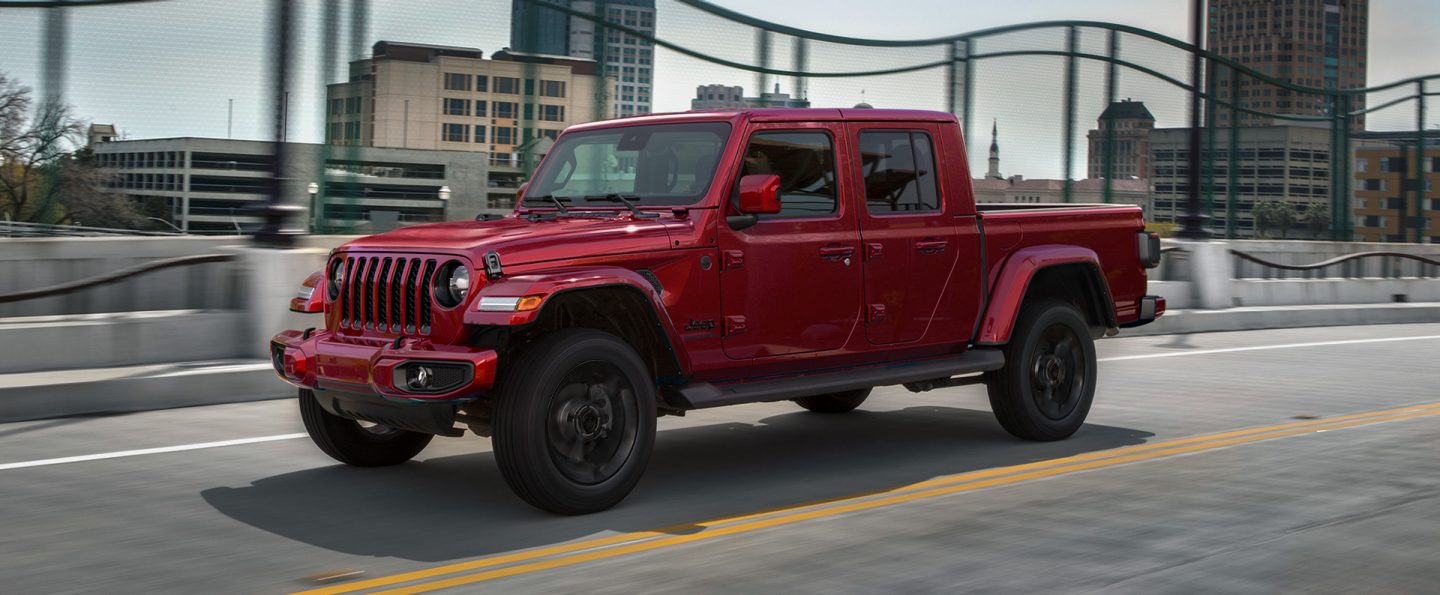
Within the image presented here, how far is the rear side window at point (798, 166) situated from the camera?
7.43 metres

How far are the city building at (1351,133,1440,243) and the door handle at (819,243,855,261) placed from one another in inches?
710

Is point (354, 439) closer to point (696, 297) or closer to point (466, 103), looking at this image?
point (696, 297)

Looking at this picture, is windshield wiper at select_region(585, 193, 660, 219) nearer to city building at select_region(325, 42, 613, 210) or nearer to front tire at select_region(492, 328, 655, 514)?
front tire at select_region(492, 328, 655, 514)

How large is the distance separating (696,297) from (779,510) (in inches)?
42.3

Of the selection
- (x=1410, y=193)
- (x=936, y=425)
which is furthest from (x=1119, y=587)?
(x=1410, y=193)

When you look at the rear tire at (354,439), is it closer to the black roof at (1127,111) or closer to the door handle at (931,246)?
the door handle at (931,246)

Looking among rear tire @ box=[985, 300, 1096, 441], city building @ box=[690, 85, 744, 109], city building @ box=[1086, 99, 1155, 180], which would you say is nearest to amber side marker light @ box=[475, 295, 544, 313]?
rear tire @ box=[985, 300, 1096, 441]

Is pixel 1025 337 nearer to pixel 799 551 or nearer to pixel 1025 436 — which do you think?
pixel 1025 436

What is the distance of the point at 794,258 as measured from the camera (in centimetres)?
731

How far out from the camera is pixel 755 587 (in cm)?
518

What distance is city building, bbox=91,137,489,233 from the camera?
1128 centimetres

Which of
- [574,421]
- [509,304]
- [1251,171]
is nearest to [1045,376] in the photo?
[574,421]

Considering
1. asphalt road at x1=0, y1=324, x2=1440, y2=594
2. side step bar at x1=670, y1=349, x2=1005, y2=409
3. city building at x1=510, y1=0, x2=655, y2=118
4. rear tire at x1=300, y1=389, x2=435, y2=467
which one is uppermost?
city building at x1=510, y1=0, x2=655, y2=118

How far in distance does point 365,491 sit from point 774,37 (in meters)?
8.78
